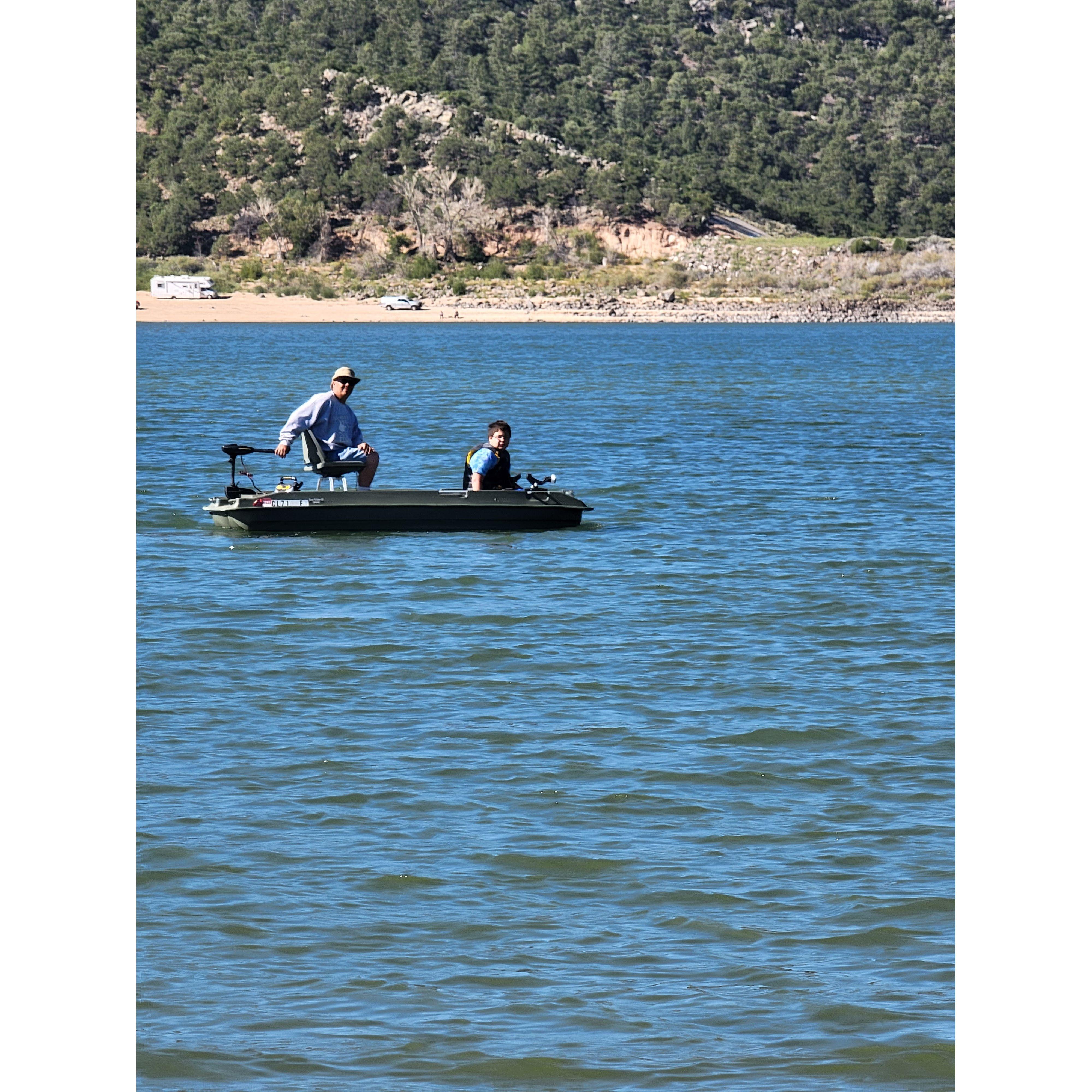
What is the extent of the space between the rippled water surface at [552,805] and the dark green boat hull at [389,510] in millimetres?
203

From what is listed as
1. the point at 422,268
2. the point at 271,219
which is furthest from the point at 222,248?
the point at 422,268

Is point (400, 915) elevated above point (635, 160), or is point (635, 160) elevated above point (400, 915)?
point (635, 160)

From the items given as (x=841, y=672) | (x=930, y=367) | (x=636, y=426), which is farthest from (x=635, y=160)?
(x=841, y=672)

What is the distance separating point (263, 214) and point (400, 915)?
91192 millimetres

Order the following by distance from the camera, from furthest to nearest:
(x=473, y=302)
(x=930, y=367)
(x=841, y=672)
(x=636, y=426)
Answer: (x=473, y=302)
(x=930, y=367)
(x=636, y=426)
(x=841, y=672)

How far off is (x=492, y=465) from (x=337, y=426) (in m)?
1.42

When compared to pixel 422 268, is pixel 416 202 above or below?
above

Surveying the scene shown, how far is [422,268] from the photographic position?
90438mm

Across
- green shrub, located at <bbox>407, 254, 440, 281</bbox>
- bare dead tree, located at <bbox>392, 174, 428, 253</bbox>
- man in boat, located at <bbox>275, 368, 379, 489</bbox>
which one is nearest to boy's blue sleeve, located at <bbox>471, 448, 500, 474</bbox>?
man in boat, located at <bbox>275, 368, 379, 489</bbox>

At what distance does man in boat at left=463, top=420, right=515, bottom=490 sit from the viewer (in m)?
15.8

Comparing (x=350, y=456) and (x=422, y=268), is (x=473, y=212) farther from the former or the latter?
(x=350, y=456)

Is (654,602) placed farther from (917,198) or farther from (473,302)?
(917,198)

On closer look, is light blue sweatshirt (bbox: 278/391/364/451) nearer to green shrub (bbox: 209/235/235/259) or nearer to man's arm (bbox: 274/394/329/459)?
man's arm (bbox: 274/394/329/459)

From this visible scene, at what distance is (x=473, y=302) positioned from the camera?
86.8 metres
